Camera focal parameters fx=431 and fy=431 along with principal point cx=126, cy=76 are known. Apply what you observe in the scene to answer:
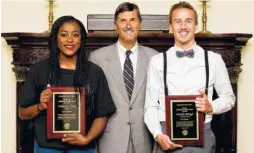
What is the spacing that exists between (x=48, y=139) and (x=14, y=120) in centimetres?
114

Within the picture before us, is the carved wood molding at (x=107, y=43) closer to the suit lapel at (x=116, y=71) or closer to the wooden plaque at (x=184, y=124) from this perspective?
the suit lapel at (x=116, y=71)

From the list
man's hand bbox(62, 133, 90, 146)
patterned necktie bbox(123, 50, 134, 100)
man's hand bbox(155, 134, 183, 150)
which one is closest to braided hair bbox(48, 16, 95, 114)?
man's hand bbox(62, 133, 90, 146)

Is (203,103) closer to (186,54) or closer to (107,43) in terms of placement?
(186,54)

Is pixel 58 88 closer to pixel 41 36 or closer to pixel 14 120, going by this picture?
pixel 41 36

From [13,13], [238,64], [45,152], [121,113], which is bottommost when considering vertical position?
[45,152]

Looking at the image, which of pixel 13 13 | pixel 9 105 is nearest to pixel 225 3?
pixel 13 13

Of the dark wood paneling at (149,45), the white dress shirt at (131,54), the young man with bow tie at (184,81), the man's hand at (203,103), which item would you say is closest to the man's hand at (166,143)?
the young man with bow tie at (184,81)

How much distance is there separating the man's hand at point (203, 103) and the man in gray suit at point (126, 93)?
43 centimetres

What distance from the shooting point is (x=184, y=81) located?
231 centimetres

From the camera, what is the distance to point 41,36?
3033 mm

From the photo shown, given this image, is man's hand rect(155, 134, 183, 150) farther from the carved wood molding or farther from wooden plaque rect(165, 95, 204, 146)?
the carved wood molding

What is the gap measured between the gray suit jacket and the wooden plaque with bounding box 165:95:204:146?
1.05ft

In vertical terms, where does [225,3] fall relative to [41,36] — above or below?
above

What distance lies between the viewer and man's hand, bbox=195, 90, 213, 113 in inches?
88.4
